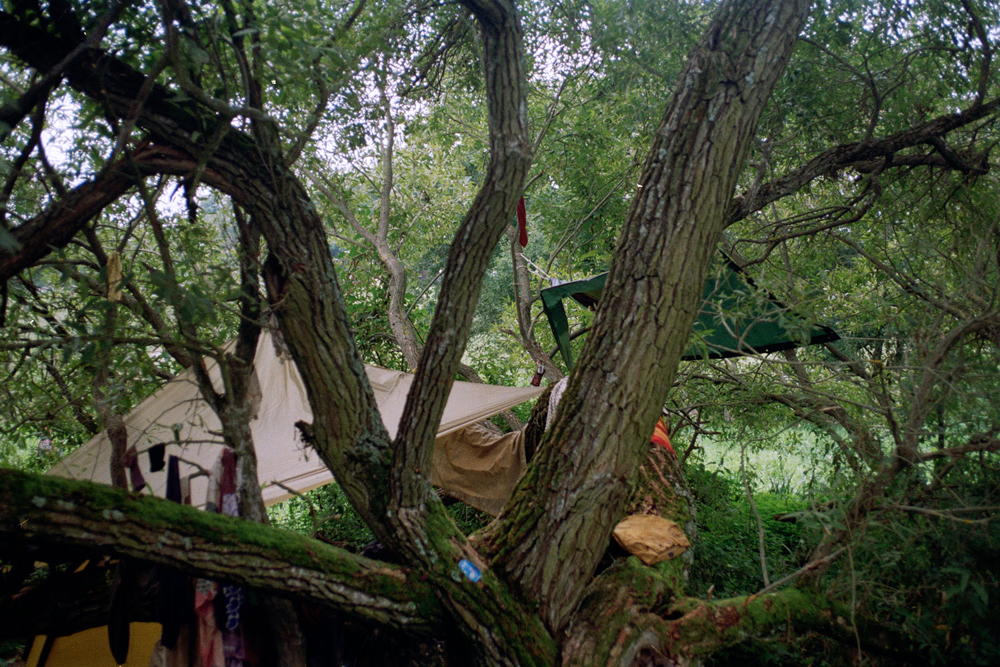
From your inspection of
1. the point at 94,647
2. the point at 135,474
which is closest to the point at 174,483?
the point at 135,474

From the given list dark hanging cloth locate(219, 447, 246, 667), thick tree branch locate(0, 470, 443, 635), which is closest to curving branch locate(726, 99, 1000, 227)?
thick tree branch locate(0, 470, 443, 635)

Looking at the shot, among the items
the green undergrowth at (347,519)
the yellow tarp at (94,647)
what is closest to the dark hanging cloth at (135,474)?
the yellow tarp at (94,647)

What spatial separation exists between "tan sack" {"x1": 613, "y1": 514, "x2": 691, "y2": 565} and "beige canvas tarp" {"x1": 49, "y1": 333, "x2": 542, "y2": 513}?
1.29 metres

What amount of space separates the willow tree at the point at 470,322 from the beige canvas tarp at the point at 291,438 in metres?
1.49

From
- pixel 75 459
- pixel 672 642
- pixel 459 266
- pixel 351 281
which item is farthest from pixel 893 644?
pixel 351 281

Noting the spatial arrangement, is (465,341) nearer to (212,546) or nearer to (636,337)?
(636,337)

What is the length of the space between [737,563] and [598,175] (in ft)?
8.69

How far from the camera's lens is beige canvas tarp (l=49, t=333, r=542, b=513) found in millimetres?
2988

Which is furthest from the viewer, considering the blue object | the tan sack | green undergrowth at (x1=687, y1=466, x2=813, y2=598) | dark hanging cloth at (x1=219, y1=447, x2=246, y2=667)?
green undergrowth at (x1=687, y1=466, x2=813, y2=598)

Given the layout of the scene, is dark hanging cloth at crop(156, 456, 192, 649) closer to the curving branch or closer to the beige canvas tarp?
the beige canvas tarp

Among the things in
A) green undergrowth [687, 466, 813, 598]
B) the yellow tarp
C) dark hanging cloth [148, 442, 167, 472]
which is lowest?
green undergrowth [687, 466, 813, 598]

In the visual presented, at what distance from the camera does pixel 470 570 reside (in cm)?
159

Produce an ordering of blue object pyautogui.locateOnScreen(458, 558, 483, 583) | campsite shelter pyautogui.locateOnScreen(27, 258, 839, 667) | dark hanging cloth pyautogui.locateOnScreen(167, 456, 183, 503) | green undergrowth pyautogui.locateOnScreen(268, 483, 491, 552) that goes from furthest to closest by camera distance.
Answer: green undergrowth pyautogui.locateOnScreen(268, 483, 491, 552) < campsite shelter pyautogui.locateOnScreen(27, 258, 839, 667) < dark hanging cloth pyautogui.locateOnScreen(167, 456, 183, 503) < blue object pyautogui.locateOnScreen(458, 558, 483, 583)

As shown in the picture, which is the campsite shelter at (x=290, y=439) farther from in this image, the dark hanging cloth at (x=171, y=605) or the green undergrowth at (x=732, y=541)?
the green undergrowth at (x=732, y=541)
